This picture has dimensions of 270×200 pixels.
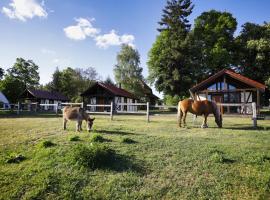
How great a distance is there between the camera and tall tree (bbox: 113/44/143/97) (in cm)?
4675

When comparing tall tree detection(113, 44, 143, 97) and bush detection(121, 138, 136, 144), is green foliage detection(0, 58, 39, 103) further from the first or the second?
bush detection(121, 138, 136, 144)

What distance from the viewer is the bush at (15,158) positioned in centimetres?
727

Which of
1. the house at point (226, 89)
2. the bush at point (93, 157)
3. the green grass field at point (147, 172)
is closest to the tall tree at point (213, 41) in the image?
the house at point (226, 89)

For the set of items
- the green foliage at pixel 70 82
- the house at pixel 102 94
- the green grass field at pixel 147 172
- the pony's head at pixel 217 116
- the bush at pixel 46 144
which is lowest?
the green grass field at pixel 147 172

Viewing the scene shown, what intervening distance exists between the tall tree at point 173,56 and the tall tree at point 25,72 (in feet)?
127

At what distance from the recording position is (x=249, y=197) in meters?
5.45

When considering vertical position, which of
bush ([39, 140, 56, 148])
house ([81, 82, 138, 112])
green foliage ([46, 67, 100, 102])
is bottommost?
bush ([39, 140, 56, 148])

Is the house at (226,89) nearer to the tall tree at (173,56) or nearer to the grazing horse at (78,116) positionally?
the tall tree at (173,56)

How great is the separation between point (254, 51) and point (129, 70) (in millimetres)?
22939

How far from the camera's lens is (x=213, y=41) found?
35.4 metres

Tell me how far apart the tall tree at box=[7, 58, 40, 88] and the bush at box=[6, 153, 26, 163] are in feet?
193

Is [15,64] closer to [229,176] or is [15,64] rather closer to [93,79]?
[93,79]

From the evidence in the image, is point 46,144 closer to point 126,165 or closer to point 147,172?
point 126,165

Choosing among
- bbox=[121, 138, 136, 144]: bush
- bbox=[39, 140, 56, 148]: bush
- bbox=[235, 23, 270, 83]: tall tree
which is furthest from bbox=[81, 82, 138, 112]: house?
bbox=[39, 140, 56, 148]: bush
